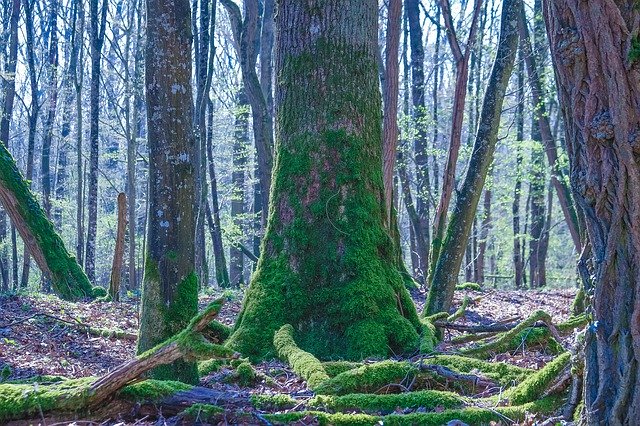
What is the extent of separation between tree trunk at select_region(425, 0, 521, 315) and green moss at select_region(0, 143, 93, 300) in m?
6.93

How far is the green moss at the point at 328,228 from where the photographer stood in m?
5.58

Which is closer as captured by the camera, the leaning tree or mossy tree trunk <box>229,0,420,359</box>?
the leaning tree

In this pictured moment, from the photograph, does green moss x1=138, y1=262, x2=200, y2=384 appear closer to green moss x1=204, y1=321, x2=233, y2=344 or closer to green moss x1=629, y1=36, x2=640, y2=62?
green moss x1=204, y1=321, x2=233, y2=344

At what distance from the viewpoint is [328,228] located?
232 inches

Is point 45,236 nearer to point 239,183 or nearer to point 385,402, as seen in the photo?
point 385,402

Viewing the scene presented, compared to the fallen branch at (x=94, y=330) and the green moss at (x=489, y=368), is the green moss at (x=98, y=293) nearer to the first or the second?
the fallen branch at (x=94, y=330)

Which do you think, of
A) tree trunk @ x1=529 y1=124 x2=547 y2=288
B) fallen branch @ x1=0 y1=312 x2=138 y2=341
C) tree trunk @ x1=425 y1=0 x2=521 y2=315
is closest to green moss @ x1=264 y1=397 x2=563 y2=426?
tree trunk @ x1=425 y1=0 x2=521 y2=315

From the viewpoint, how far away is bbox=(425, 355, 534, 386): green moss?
408cm

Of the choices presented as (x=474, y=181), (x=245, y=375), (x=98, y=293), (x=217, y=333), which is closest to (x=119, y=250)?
(x=98, y=293)

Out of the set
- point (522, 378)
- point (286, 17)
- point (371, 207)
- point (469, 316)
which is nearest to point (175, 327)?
point (371, 207)

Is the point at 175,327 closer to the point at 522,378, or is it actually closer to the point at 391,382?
the point at 391,382

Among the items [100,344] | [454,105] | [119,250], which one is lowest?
[100,344]

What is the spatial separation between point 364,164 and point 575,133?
3.39 metres

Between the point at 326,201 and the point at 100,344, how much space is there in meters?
3.66
